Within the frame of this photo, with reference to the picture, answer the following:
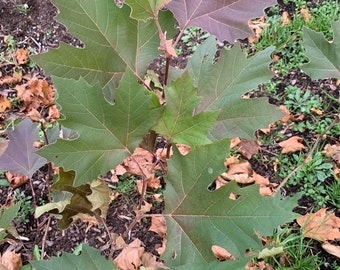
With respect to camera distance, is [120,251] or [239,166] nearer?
[120,251]

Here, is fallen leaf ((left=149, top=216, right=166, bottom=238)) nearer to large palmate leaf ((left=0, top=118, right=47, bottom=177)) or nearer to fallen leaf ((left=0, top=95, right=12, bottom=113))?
large palmate leaf ((left=0, top=118, right=47, bottom=177))

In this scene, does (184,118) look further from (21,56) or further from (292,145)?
(21,56)

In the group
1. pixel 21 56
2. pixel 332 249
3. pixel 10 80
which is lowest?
pixel 332 249

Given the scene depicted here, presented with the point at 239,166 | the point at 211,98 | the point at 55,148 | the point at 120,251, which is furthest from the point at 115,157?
the point at 239,166

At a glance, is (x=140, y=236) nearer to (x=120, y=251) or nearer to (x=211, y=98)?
(x=120, y=251)

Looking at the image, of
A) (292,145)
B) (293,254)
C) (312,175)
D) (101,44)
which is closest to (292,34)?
(292,145)

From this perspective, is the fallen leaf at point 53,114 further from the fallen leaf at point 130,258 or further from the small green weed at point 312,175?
the small green weed at point 312,175
